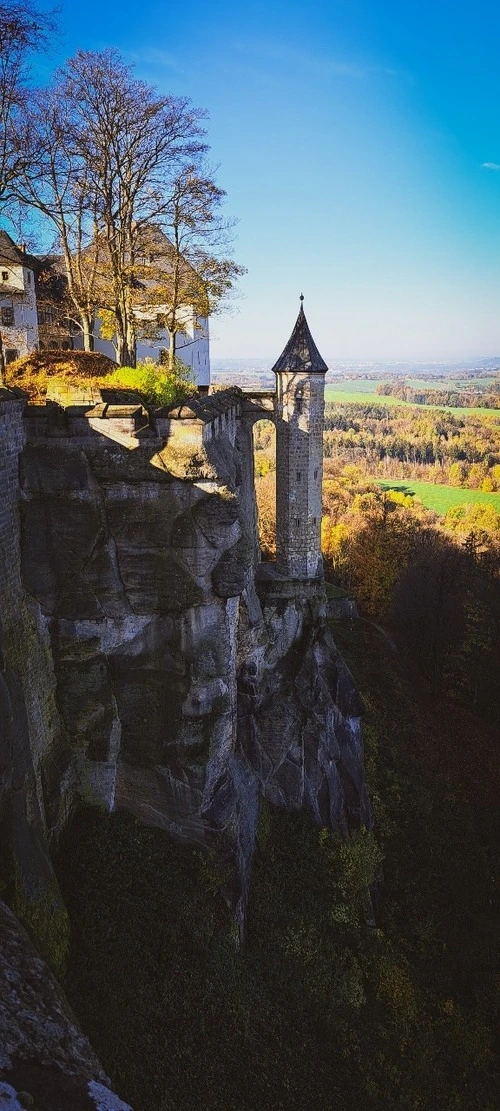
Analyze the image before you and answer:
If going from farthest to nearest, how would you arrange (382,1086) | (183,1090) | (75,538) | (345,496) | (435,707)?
(345,496)
(435,707)
(382,1086)
(75,538)
(183,1090)

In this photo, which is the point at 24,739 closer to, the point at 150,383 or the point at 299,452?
the point at 150,383

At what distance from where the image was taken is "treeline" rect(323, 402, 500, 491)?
3489 inches

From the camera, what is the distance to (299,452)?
861 inches

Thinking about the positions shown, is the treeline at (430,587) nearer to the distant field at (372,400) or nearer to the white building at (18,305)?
the white building at (18,305)

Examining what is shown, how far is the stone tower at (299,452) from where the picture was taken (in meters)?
21.4

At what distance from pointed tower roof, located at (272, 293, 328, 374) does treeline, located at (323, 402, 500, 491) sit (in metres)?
60.9

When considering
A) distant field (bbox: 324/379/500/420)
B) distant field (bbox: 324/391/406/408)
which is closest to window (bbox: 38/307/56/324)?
distant field (bbox: 324/379/500/420)

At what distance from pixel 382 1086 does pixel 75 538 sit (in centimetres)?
1484

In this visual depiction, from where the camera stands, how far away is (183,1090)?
11.8m

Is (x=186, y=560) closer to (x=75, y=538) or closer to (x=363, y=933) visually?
(x=75, y=538)

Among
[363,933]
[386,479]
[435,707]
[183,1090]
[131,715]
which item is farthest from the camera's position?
[386,479]

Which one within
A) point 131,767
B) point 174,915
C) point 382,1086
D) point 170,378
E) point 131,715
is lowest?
point 382,1086

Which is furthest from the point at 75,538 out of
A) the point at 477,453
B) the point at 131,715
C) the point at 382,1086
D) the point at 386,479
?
the point at 477,453

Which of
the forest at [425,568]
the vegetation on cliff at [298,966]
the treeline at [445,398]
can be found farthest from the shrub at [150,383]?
the treeline at [445,398]
